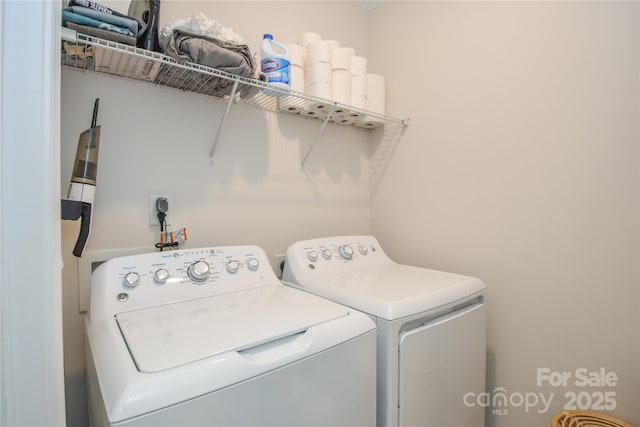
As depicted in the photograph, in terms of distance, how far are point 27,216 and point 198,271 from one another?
2.27 feet

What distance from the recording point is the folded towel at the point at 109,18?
2.97 ft

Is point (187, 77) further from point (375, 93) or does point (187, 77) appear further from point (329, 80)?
point (375, 93)

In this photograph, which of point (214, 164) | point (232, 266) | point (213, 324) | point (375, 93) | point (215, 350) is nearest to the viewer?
point (215, 350)

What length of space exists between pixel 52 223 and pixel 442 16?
188cm

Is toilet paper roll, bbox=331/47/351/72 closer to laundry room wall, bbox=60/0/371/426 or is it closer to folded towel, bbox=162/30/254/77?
laundry room wall, bbox=60/0/371/426

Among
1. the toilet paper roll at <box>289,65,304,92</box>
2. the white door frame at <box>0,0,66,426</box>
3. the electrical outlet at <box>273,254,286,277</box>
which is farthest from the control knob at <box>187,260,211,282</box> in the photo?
the toilet paper roll at <box>289,65,304,92</box>

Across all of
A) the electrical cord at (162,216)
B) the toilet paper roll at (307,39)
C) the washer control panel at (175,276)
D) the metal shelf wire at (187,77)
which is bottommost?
the washer control panel at (175,276)

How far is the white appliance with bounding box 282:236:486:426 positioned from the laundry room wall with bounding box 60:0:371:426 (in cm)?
35

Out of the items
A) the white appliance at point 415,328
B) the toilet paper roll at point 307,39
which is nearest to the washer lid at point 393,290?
the white appliance at point 415,328

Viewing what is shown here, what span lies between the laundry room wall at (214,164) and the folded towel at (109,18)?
30cm

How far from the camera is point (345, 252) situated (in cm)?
155

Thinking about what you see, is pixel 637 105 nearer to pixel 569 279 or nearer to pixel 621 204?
pixel 621 204

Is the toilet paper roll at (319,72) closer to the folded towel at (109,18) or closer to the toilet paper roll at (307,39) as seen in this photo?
the toilet paper roll at (307,39)

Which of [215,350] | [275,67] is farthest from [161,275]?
[275,67]
